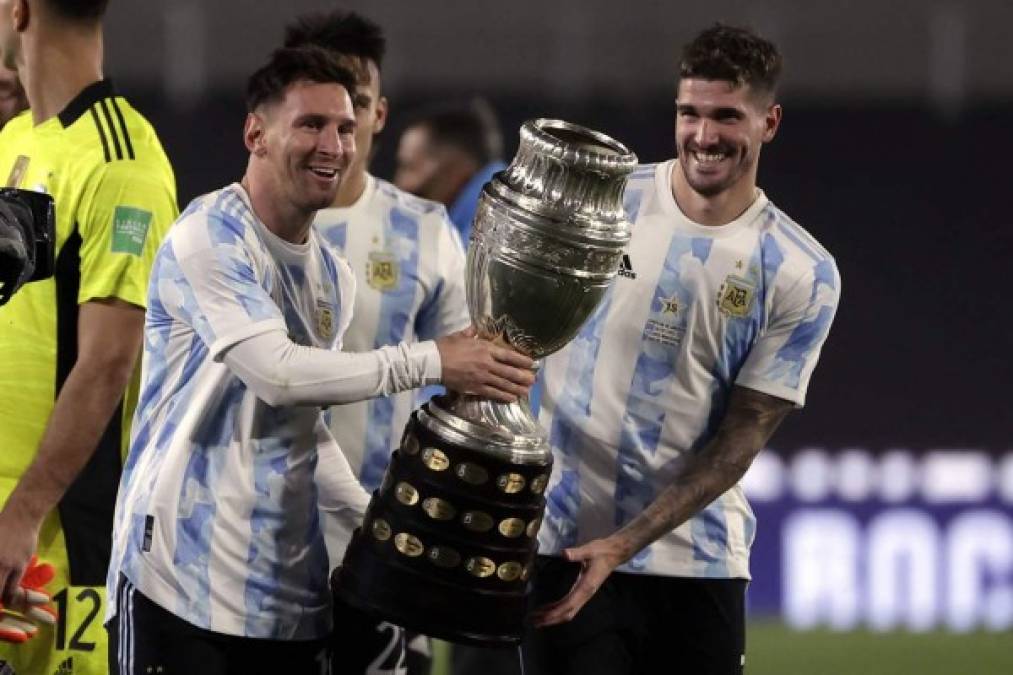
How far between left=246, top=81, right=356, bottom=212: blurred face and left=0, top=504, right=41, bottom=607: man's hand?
2.65 feet

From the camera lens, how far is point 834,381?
393 inches

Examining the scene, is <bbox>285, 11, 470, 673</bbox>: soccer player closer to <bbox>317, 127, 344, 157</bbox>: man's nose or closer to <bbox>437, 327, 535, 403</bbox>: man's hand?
<bbox>317, 127, 344, 157</bbox>: man's nose

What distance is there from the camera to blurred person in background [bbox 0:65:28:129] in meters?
4.81

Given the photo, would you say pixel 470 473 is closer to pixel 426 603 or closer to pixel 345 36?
pixel 426 603

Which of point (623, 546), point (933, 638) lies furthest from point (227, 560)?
point (933, 638)

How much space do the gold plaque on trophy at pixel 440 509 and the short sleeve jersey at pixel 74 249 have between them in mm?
820

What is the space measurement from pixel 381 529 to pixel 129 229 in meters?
0.85

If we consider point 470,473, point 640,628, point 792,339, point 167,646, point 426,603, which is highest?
point 792,339

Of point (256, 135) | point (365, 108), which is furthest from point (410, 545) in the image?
point (365, 108)

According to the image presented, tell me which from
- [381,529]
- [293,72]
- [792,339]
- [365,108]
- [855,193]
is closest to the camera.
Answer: [381,529]

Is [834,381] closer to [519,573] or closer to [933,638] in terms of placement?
[933,638]

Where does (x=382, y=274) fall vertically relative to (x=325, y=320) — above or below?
below

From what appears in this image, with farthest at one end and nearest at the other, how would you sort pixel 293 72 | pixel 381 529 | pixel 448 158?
pixel 448 158 < pixel 293 72 < pixel 381 529

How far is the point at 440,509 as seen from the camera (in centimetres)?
376
